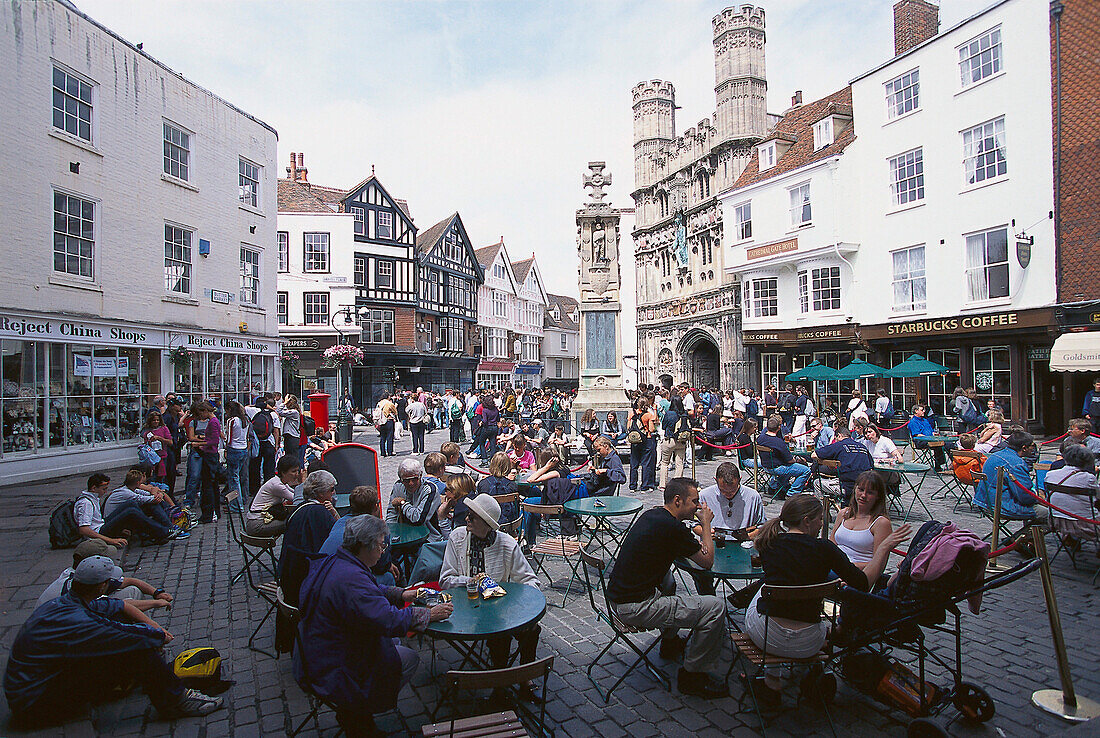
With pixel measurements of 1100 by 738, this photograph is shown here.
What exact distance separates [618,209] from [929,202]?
1161cm

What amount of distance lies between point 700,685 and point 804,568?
1.17m

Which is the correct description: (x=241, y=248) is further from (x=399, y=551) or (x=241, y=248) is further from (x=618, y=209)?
(x=399, y=551)

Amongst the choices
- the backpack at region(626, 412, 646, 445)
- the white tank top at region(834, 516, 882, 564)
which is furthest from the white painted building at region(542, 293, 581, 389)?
the white tank top at region(834, 516, 882, 564)

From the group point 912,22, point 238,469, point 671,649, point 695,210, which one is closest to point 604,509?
point 671,649

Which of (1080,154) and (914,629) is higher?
(1080,154)

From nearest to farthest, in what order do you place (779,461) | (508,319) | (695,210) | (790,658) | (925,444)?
1. (790,658)
2. (779,461)
3. (925,444)
4. (695,210)
5. (508,319)

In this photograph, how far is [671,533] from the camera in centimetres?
414

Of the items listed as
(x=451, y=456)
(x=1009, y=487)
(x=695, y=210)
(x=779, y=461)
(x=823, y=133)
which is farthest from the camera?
(x=695, y=210)

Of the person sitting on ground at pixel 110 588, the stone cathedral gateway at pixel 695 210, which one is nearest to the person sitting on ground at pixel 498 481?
the person sitting on ground at pixel 110 588

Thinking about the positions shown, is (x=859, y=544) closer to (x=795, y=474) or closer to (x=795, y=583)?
(x=795, y=583)

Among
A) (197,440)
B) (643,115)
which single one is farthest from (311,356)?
(643,115)

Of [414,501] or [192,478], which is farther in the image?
[192,478]

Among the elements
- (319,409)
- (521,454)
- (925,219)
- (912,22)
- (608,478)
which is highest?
(912,22)

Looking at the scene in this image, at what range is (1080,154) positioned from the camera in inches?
651
